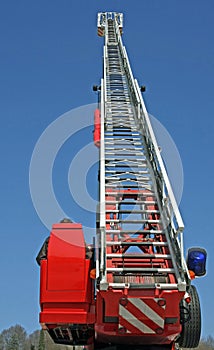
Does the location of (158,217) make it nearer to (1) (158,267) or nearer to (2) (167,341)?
(1) (158,267)

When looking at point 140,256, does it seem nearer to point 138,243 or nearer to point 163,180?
point 138,243

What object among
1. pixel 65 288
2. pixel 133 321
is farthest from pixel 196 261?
pixel 65 288

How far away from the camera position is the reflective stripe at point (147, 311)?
801cm

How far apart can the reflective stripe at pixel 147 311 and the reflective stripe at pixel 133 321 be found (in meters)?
0.15

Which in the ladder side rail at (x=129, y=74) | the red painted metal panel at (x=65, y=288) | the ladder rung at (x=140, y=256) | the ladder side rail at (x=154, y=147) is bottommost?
the red painted metal panel at (x=65, y=288)

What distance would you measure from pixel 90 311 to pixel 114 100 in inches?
359

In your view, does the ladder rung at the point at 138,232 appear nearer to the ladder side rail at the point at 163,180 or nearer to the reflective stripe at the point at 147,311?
the ladder side rail at the point at 163,180

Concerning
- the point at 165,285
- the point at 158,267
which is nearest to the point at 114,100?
the point at 158,267

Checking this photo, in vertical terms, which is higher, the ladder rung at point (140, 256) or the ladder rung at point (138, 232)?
the ladder rung at point (138, 232)

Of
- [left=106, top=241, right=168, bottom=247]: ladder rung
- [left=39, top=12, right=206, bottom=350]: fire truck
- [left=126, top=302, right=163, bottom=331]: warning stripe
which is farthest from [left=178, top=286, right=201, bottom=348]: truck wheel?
[left=106, top=241, right=168, bottom=247]: ladder rung

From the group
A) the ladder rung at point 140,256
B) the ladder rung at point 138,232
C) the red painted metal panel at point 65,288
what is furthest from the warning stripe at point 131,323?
the ladder rung at point 138,232

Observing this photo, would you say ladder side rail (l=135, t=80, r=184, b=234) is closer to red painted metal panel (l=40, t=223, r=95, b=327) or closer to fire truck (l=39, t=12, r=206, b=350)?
fire truck (l=39, t=12, r=206, b=350)

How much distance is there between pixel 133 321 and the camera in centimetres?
814

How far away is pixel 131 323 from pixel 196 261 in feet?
4.59
